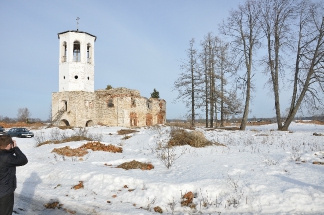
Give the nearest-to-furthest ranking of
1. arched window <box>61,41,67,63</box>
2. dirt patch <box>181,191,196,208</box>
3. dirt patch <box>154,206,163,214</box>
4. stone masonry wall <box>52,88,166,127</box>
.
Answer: dirt patch <box>154,206,163,214</box>, dirt patch <box>181,191,196,208</box>, stone masonry wall <box>52,88,166,127</box>, arched window <box>61,41,67,63</box>

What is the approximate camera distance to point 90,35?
33.0 meters

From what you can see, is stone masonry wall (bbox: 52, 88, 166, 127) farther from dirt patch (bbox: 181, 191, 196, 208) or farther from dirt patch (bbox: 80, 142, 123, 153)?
dirt patch (bbox: 181, 191, 196, 208)

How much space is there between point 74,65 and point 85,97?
4.28 metres

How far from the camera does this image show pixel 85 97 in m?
31.0

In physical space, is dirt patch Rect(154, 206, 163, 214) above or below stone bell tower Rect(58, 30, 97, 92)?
below

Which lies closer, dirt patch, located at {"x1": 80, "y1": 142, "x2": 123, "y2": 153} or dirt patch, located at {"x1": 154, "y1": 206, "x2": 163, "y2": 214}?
dirt patch, located at {"x1": 154, "y1": 206, "x2": 163, "y2": 214}

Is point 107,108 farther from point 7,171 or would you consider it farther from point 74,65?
point 7,171

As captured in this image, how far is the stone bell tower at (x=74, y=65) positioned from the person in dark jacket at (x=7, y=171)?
2836cm

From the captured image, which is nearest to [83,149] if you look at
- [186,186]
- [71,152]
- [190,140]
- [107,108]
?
[71,152]

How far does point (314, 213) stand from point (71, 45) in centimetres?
3183

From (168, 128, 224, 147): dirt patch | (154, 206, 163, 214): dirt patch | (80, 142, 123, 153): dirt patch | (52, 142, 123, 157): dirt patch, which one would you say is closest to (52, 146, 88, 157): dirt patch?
(52, 142, 123, 157): dirt patch

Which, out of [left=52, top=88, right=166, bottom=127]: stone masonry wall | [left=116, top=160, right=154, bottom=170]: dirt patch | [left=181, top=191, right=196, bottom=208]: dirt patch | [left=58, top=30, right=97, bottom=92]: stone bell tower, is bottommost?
[left=181, top=191, right=196, bottom=208]: dirt patch

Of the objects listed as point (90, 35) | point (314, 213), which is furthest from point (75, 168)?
point (90, 35)

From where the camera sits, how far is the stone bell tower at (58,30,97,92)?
31.3 meters
